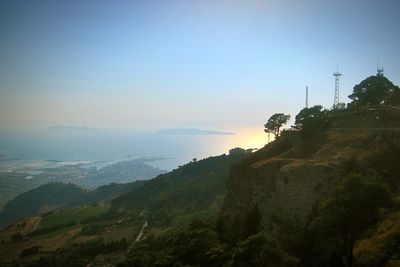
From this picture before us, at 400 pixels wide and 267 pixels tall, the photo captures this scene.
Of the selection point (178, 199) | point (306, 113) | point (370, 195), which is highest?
point (306, 113)

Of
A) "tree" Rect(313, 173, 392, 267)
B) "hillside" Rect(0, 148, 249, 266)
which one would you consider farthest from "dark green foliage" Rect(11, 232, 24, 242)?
"tree" Rect(313, 173, 392, 267)

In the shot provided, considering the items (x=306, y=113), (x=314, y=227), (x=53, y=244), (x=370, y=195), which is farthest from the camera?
(x=53, y=244)

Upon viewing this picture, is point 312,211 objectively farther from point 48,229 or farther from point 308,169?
point 48,229

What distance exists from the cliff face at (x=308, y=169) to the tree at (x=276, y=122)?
1372 cm

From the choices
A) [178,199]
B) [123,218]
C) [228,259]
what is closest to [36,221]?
[123,218]

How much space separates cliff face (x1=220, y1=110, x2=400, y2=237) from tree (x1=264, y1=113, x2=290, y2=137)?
1372 cm

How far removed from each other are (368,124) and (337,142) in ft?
26.1

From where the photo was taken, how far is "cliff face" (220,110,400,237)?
33219mm

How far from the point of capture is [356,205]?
72.7 feet

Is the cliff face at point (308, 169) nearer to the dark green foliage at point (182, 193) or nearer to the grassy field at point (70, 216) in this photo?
the dark green foliage at point (182, 193)

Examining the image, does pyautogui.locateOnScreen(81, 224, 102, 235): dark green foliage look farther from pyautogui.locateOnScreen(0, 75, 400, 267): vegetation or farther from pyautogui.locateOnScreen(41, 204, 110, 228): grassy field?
pyautogui.locateOnScreen(0, 75, 400, 267): vegetation

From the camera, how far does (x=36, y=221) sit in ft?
436

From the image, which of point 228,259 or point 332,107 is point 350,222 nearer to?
point 228,259

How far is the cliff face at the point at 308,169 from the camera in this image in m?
33.2
